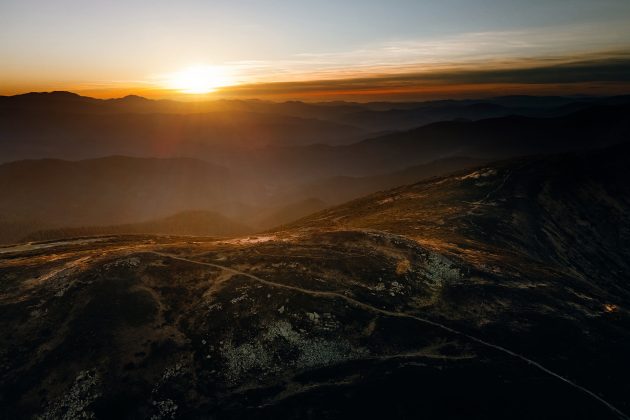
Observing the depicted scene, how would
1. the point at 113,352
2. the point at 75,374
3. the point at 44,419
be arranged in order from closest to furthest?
the point at 44,419, the point at 75,374, the point at 113,352

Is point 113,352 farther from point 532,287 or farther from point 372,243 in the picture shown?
point 532,287

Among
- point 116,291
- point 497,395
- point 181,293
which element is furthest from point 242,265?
point 497,395

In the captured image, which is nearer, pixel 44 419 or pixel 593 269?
pixel 44 419

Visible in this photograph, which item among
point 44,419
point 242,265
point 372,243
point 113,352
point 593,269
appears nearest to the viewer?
point 44,419

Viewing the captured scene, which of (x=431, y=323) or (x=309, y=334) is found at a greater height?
(x=309, y=334)

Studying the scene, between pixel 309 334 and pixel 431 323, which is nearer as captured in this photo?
pixel 309 334

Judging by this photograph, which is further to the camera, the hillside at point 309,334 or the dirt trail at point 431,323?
the dirt trail at point 431,323

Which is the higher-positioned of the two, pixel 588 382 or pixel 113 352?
pixel 113 352

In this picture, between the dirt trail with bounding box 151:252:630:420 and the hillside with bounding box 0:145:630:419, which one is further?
the dirt trail with bounding box 151:252:630:420
